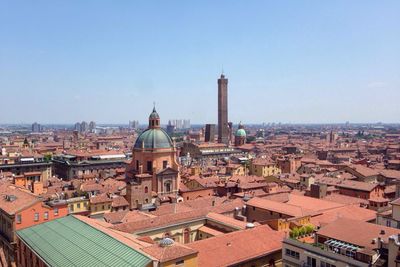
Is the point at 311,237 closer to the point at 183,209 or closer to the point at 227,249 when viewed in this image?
the point at 227,249

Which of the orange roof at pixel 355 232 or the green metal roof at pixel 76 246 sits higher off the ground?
the orange roof at pixel 355 232

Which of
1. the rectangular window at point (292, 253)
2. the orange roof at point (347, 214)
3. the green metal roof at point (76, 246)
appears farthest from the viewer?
the orange roof at point (347, 214)

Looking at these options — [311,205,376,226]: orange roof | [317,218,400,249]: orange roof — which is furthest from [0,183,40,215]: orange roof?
[311,205,376,226]: orange roof

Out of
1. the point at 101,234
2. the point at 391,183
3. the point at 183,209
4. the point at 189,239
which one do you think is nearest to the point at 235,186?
the point at 183,209

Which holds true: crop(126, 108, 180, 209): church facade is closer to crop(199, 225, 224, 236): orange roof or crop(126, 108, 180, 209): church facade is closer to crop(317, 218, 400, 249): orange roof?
crop(199, 225, 224, 236): orange roof

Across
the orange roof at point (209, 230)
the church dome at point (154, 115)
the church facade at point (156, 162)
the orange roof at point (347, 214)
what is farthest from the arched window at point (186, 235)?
the church dome at point (154, 115)

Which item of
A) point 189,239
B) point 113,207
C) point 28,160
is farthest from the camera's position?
point 28,160

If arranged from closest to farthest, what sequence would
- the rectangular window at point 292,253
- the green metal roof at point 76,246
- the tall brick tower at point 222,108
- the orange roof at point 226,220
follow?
1. the green metal roof at point 76,246
2. the rectangular window at point 292,253
3. the orange roof at point 226,220
4. the tall brick tower at point 222,108

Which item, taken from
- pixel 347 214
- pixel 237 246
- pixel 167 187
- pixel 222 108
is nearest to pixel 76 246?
pixel 237 246

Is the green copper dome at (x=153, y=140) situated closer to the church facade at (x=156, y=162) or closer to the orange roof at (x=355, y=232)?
the church facade at (x=156, y=162)
